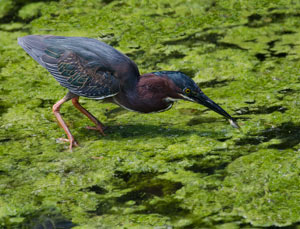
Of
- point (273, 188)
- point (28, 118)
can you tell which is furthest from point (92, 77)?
point (273, 188)

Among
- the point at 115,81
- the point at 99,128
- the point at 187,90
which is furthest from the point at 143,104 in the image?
the point at 99,128

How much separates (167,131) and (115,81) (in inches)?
30.3

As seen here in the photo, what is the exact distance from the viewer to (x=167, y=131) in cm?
536

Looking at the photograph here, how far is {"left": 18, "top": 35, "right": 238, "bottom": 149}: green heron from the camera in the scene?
4949 millimetres

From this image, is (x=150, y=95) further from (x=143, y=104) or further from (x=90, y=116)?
(x=90, y=116)

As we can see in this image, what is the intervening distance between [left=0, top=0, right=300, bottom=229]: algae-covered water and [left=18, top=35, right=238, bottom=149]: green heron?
1.23 ft

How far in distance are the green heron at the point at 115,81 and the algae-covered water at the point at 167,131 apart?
37cm

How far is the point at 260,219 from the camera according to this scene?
152 inches

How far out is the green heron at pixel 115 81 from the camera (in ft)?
16.2

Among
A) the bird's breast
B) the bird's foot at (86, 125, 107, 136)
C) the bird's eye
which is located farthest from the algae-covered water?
the bird's eye

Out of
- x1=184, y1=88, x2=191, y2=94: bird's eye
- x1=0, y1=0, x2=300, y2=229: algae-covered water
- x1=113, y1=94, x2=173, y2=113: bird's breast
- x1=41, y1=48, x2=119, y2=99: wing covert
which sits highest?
x1=41, y1=48, x2=119, y2=99: wing covert

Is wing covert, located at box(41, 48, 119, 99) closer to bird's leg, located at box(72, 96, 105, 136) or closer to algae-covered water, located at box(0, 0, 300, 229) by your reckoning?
bird's leg, located at box(72, 96, 105, 136)

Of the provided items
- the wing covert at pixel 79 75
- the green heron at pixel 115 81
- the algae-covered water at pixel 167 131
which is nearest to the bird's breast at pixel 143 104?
the green heron at pixel 115 81

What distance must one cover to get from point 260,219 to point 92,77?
212 cm
